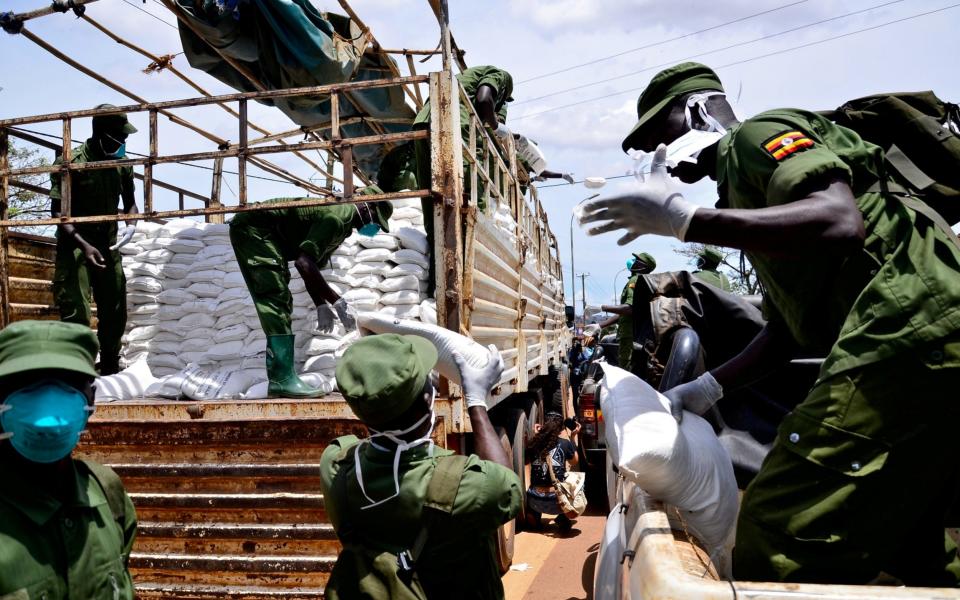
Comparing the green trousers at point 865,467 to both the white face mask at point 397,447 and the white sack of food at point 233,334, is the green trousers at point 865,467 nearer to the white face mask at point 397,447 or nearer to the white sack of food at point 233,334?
the white face mask at point 397,447


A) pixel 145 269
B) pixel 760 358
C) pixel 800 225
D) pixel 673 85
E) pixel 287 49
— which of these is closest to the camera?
pixel 800 225

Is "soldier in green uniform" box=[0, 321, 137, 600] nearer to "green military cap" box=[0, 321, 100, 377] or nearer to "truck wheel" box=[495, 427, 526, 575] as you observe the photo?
"green military cap" box=[0, 321, 100, 377]

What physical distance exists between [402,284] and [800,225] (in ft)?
8.41

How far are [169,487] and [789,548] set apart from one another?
8.01 feet

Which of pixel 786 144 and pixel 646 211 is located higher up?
pixel 786 144

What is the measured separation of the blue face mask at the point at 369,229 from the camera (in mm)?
3693

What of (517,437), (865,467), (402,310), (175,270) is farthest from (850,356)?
(175,270)

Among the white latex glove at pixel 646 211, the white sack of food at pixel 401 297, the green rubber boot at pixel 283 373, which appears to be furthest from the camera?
the white sack of food at pixel 401 297

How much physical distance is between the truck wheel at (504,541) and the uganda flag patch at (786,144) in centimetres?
282

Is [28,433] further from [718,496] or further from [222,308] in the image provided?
[222,308]

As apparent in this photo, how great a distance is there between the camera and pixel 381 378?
1538 mm

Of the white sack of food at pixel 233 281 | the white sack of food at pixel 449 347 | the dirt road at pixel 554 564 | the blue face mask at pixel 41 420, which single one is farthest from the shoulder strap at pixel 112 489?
the dirt road at pixel 554 564

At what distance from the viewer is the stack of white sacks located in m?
3.57

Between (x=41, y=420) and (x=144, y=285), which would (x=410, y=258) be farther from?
(x=41, y=420)
